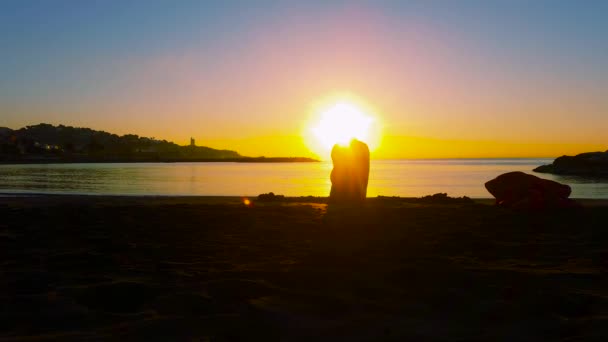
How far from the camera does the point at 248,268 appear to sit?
696cm

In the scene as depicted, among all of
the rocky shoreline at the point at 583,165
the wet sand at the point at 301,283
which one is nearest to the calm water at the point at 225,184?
the rocky shoreline at the point at 583,165

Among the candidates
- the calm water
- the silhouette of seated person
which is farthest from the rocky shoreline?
the silhouette of seated person

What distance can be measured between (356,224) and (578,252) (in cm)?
531

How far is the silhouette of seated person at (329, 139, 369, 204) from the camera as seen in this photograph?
20156 mm

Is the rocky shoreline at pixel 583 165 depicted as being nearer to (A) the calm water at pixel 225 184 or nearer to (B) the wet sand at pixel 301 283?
(A) the calm water at pixel 225 184

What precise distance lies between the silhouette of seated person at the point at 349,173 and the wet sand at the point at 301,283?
8.13 meters

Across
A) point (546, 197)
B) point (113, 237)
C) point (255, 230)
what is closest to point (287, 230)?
point (255, 230)

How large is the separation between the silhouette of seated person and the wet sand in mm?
8132

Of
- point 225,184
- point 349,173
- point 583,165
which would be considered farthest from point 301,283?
point 583,165

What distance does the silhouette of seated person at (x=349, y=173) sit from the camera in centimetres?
2016

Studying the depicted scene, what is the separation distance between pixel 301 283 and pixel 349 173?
1432 cm

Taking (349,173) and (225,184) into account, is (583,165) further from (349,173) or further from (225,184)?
(349,173)

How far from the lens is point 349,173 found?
2019 centimetres

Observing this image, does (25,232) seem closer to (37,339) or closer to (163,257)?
(163,257)
